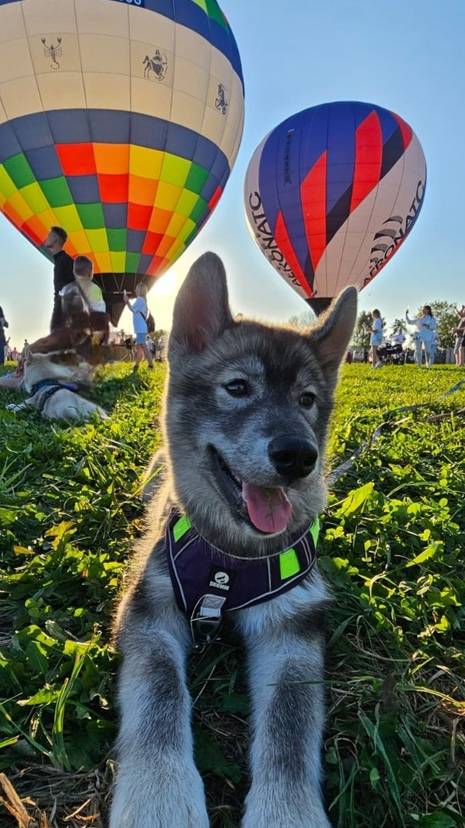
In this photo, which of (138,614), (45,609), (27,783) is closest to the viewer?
(27,783)

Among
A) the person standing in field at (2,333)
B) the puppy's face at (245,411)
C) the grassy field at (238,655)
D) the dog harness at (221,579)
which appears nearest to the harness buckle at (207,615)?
the dog harness at (221,579)

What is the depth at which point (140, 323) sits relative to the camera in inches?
737

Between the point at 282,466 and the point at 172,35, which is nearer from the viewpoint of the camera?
the point at 282,466

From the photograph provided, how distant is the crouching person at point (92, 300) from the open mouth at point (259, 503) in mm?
7482

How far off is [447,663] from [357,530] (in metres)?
1.06

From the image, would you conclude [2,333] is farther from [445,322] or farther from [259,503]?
[445,322]

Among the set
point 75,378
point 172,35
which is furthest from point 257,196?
point 75,378

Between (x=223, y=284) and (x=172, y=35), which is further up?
(x=172, y=35)

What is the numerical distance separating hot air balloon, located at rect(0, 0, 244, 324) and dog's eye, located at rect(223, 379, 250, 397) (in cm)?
1789

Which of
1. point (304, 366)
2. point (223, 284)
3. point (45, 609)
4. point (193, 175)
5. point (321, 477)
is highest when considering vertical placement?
point (193, 175)

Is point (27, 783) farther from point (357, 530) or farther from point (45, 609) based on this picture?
point (357, 530)

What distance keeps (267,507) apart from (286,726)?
0.92 metres

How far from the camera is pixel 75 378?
28.8 ft

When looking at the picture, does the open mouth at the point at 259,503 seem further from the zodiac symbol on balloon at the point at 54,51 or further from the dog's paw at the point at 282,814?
the zodiac symbol on balloon at the point at 54,51
